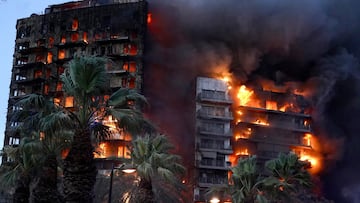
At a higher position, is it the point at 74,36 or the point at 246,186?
the point at 74,36

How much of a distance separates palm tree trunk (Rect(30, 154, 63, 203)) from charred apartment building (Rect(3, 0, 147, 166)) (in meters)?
59.9

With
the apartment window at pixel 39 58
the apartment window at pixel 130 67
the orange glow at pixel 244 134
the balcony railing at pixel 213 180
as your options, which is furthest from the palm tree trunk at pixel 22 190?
the apartment window at pixel 39 58

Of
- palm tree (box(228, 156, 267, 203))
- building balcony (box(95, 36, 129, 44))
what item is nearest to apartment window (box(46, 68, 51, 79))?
building balcony (box(95, 36, 129, 44))

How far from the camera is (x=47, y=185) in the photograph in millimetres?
28125

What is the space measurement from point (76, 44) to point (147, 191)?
218 ft

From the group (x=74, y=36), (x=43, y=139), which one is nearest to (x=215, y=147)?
(x=74, y=36)

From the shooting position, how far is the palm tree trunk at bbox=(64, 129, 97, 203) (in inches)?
1016

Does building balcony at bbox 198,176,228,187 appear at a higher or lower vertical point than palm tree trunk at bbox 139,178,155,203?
higher

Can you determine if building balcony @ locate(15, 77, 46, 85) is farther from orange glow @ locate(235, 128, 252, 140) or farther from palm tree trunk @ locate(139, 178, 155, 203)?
palm tree trunk @ locate(139, 178, 155, 203)

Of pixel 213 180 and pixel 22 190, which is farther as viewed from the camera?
pixel 213 180

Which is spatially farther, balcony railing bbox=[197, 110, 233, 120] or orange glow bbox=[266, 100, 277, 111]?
orange glow bbox=[266, 100, 277, 111]

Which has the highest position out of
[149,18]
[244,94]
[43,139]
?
[149,18]

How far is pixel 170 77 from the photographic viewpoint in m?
100

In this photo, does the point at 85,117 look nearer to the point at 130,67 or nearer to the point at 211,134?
the point at 211,134
